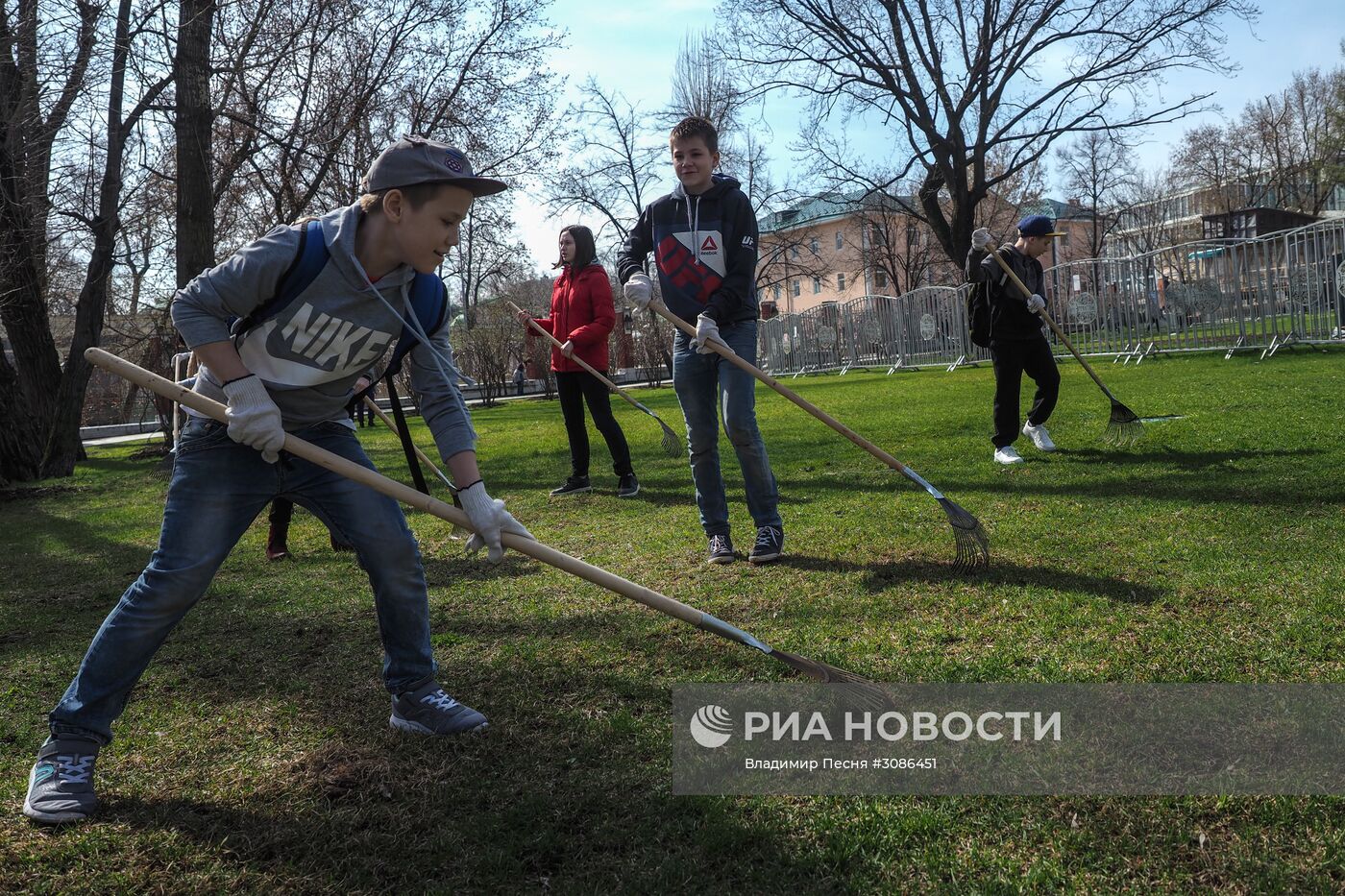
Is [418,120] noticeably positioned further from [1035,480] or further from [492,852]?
[492,852]

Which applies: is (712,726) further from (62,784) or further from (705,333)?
(705,333)

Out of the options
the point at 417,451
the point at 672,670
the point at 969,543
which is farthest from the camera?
the point at 969,543

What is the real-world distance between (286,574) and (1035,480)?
4.63 metres

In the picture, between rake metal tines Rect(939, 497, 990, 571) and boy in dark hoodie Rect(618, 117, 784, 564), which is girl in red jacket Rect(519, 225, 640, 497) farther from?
rake metal tines Rect(939, 497, 990, 571)

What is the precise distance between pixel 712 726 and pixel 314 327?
161 cm

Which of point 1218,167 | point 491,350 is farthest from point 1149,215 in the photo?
point 491,350

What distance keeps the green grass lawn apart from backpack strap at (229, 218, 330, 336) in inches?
51.8

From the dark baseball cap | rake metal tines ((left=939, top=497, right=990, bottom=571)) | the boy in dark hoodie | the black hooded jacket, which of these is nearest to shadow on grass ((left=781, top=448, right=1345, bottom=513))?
rake metal tines ((left=939, top=497, right=990, bottom=571))

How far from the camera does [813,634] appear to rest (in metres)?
3.71

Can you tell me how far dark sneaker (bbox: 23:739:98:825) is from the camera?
260 centimetres

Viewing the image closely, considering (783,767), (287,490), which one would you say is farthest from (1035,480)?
(287,490)

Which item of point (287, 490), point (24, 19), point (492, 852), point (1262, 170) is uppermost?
point (1262, 170)

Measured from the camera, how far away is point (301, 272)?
277cm

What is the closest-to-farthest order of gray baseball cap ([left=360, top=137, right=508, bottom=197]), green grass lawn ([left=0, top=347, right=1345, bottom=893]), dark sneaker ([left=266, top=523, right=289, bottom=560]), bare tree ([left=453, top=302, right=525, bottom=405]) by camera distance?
green grass lawn ([left=0, top=347, right=1345, bottom=893]) → gray baseball cap ([left=360, top=137, right=508, bottom=197]) → dark sneaker ([left=266, top=523, right=289, bottom=560]) → bare tree ([left=453, top=302, right=525, bottom=405])
